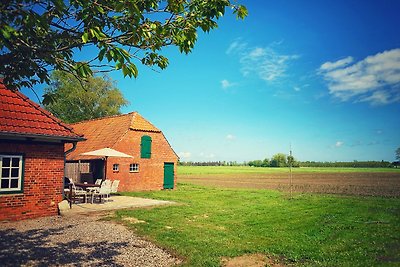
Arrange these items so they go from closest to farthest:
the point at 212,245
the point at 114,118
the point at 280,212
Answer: the point at 212,245 → the point at 280,212 → the point at 114,118

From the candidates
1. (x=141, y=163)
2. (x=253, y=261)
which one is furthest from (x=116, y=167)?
(x=253, y=261)

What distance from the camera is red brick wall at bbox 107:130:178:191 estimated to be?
2243 centimetres

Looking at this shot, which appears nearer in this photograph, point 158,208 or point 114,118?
point 158,208

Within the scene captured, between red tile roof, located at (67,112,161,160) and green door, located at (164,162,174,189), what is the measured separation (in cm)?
328

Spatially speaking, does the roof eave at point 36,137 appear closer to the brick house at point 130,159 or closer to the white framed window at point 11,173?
the white framed window at point 11,173

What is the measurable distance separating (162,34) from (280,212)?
35.3 ft

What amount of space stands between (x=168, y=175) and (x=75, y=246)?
18.4 m

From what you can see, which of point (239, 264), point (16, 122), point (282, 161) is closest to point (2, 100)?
point (16, 122)

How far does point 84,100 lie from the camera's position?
42344 mm

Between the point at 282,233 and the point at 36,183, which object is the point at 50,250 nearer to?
the point at 36,183

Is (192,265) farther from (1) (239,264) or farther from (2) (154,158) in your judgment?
(2) (154,158)

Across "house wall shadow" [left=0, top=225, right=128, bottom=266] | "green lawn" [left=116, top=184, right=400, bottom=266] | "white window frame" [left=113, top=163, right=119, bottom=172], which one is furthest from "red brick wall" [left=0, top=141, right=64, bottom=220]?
"white window frame" [left=113, top=163, right=119, bottom=172]

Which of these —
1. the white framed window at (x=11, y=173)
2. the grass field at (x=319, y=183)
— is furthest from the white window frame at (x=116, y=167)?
the grass field at (x=319, y=183)

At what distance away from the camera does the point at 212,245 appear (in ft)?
24.9
